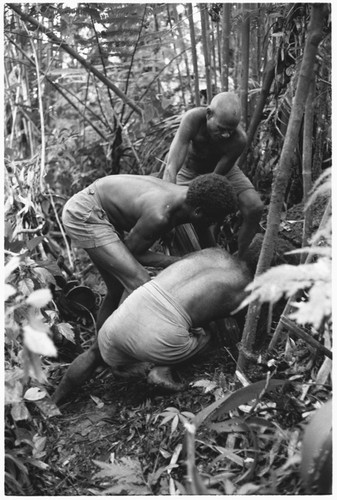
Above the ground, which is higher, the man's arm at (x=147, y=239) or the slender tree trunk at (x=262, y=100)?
the slender tree trunk at (x=262, y=100)

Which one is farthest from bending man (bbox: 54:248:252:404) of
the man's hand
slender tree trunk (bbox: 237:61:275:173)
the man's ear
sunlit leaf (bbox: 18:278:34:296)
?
slender tree trunk (bbox: 237:61:275:173)

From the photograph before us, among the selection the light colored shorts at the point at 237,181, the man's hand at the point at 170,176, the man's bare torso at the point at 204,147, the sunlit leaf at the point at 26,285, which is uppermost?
the man's bare torso at the point at 204,147

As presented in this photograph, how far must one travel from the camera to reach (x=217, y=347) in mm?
3893

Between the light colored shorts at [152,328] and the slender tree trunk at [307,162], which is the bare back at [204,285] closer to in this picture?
the light colored shorts at [152,328]

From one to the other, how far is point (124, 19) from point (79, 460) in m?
3.92

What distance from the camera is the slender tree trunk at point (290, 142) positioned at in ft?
9.32

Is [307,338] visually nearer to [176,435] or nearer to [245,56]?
[176,435]

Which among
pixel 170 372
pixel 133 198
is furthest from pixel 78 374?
pixel 133 198

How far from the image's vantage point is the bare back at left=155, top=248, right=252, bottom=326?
3.58 metres

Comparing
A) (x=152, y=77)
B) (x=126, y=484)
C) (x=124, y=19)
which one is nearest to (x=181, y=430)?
(x=126, y=484)

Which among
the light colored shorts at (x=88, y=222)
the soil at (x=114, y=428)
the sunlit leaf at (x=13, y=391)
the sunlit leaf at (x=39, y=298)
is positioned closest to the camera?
the sunlit leaf at (x=39, y=298)

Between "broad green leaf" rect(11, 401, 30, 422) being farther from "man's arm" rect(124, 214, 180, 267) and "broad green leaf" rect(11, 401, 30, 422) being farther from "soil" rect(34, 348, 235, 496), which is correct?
"man's arm" rect(124, 214, 180, 267)

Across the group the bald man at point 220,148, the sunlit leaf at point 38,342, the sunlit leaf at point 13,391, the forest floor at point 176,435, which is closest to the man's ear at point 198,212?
the bald man at point 220,148

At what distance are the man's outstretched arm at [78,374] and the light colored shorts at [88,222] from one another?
0.68 meters
